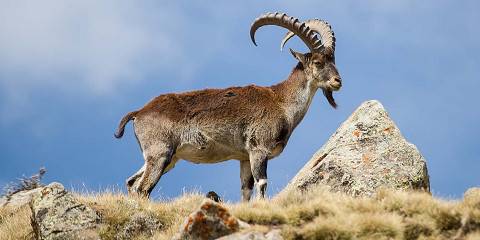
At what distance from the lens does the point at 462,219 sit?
12.7 metres

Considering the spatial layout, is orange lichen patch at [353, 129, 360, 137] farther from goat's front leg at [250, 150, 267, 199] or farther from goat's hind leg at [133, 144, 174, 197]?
goat's hind leg at [133, 144, 174, 197]

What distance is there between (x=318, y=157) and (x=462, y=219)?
19.6 ft

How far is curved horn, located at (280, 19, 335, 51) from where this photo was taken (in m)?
18.6

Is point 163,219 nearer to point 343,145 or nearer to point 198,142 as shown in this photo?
point 198,142

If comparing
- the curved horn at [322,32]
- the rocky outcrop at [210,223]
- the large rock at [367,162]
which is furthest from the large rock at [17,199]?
the rocky outcrop at [210,223]

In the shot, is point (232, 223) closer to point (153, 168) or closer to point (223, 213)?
point (223, 213)

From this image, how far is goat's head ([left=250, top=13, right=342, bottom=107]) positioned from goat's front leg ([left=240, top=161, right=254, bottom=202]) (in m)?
2.36

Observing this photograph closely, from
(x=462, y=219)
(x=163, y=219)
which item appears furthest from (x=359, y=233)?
(x=163, y=219)

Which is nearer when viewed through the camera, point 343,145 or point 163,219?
point 163,219

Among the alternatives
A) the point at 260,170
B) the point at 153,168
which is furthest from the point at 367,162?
the point at 153,168

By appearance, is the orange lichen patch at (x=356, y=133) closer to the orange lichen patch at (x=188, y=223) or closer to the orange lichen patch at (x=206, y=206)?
the orange lichen patch at (x=206, y=206)

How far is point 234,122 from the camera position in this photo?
17469 mm

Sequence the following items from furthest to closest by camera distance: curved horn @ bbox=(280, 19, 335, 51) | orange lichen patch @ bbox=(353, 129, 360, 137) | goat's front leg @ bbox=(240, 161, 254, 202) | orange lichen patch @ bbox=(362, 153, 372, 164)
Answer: curved horn @ bbox=(280, 19, 335, 51)
orange lichen patch @ bbox=(353, 129, 360, 137)
goat's front leg @ bbox=(240, 161, 254, 202)
orange lichen patch @ bbox=(362, 153, 372, 164)

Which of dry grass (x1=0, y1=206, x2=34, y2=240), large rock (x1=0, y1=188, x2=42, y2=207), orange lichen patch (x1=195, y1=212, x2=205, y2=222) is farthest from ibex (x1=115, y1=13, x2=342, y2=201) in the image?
orange lichen patch (x1=195, y1=212, x2=205, y2=222)
